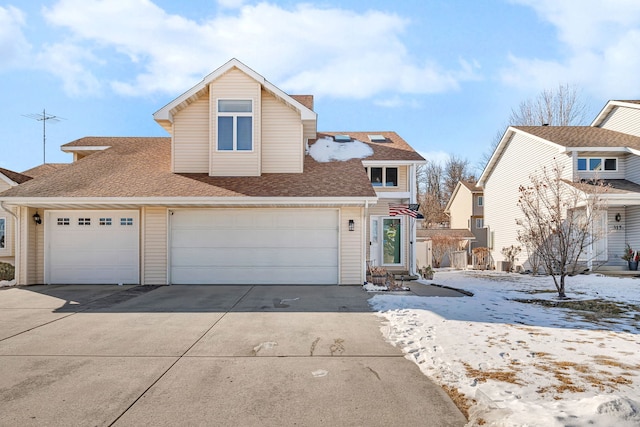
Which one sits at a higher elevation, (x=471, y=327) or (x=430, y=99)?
(x=430, y=99)

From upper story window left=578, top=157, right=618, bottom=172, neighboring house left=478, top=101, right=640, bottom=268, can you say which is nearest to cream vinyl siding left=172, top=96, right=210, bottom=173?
neighboring house left=478, top=101, right=640, bottom=268

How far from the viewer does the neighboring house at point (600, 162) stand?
16031 mm

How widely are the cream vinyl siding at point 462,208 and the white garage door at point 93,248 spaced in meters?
27.6

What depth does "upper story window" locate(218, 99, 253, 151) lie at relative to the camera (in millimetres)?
11961

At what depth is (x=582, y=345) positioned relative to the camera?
5203mm

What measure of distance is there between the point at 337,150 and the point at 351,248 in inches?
211

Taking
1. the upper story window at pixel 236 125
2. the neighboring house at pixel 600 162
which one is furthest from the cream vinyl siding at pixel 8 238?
the neighboring house at pixel 600 162

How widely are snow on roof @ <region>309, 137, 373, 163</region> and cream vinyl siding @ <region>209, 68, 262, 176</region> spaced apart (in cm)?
259

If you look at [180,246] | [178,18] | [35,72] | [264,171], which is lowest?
[180,246]

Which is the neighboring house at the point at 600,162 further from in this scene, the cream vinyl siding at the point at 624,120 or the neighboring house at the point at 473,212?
the neighboring house at the point at 473,212

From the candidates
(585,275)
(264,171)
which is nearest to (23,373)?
(264,171)

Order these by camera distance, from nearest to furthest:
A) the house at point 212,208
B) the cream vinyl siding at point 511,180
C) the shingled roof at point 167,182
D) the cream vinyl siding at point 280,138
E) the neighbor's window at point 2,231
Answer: the shingled roof at point 167,182 < the house at point 212,208 < the cream vinyl siding at point 280,138 < the neighbor's window at point 2,231 < the cream vinyl siding at point 511,180

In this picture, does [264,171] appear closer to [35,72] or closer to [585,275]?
[35,72]

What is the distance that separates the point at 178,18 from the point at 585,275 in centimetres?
1650
